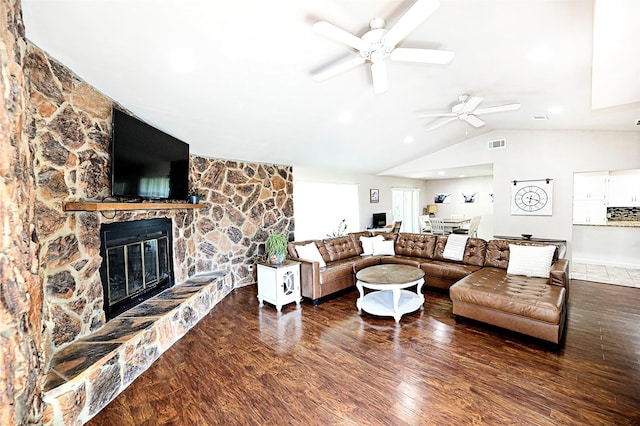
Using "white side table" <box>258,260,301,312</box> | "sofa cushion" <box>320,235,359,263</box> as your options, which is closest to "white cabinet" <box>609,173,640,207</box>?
"sofa cushion" <box>320,235,359,263</box>

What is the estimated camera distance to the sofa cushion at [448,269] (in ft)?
14.1

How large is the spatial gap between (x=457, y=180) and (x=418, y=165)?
3.51 metres

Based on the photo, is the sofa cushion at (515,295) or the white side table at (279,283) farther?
the white side table at (279,283)

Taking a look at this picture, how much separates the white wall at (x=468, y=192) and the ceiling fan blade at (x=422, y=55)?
8.22 m

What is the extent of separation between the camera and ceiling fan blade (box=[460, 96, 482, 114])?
3.42 meters

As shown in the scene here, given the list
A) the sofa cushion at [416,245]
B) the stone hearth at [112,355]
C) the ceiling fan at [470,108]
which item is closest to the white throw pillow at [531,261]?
the sofa cushion at [416,245]

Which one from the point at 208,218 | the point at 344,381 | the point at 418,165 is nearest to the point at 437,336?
the point at 344,381

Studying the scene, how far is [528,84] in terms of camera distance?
339 cm

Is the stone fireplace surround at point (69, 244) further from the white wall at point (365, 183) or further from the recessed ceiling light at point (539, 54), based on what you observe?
the recessed ceiling light at point (539, 54)

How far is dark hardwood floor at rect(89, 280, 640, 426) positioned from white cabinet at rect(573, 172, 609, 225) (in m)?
3.54

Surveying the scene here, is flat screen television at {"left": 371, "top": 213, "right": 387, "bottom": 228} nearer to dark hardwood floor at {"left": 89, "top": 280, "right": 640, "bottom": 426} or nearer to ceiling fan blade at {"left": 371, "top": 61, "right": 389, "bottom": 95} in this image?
dark hardwood floor at {"left": 89, "top": 280, "right": 640, "bottom": 426}

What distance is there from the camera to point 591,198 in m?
6.34

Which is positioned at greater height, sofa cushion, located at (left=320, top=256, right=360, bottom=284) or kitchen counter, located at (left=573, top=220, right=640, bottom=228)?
kitchen counter, located at (left=573, top=220, right=640, bottom=228)

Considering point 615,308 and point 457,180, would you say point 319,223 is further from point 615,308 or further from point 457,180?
point 457,180
